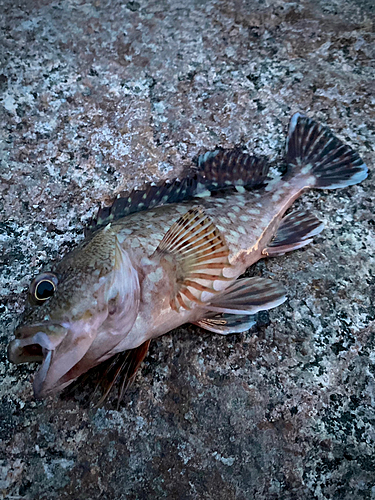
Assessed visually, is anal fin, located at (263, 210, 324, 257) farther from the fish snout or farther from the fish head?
the fish snout

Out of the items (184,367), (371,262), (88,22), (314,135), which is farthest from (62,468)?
(88,22)

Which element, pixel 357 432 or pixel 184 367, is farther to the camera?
pixel 184 367

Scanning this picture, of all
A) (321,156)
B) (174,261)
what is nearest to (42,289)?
(174,261)

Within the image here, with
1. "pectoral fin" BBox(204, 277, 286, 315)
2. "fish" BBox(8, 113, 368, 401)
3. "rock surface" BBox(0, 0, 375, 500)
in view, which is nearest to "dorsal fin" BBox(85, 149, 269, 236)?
"fish" BBox(8, 113, 368, 401)

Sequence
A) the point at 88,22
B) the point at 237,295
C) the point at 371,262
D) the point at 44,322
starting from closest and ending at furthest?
the point at 44,322, the point at 237,295, the point at 371,262, the point at 88,22

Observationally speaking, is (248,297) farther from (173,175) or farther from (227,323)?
(173,175)

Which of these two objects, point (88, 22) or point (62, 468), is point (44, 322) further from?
point (88, 22)

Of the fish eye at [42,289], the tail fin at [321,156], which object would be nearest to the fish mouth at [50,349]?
the fish eye at [42,289]
